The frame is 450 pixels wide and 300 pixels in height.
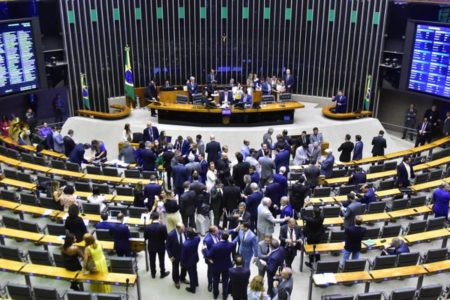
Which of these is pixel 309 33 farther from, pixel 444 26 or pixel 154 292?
pixel 154 292

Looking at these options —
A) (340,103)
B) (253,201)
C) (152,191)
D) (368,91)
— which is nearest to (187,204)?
(152,191)

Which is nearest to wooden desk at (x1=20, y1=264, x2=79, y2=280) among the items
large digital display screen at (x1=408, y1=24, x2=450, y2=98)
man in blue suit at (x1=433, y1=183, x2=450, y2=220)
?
man in blue suit at (x1=433, y1=183, x2=450, y2=220)

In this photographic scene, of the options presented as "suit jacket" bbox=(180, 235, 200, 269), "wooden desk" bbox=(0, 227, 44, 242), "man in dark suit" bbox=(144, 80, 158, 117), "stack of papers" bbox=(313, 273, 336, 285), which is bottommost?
"stack of papers" bbox=(313, 273, 336, 285)

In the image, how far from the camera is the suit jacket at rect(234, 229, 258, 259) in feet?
27.9

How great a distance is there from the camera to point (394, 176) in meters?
12.7

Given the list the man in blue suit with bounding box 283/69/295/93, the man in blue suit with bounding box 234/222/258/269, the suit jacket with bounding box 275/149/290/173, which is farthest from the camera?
the man in blue suit with bounding box 283/69/295/93

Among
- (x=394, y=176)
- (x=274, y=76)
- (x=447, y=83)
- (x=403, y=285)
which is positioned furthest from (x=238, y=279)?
(x=274, y=76)

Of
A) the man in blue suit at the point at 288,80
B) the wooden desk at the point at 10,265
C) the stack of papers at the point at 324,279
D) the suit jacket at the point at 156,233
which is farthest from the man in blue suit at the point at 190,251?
the man in blue suit at the point at 288,80

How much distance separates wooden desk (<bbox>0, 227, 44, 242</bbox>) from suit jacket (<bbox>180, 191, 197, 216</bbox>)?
273cm

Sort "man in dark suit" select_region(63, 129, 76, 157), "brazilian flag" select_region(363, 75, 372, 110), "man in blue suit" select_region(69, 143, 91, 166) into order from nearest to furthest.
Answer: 1. "man in blue suit" select_region(69, 143, 91, 166)
2. "man in dark suit" select_region(63, 129, 76, 157)
3. "brazilian flag" select_region(363, 75, 372, 110)

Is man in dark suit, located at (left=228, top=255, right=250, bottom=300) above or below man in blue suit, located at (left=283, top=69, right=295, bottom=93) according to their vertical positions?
below

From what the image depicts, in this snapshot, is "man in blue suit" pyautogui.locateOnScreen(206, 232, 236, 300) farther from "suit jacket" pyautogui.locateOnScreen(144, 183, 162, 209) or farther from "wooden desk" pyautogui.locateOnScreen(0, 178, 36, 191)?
"wooden desk" pyautogui.locateOnScreen(0, 178, 36, 191)

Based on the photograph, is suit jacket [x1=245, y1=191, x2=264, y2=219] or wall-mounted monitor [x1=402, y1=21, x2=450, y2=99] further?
wall-mounted monitor [x1=402, y1=21, x2=450, y2=99]

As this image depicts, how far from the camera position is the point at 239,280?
303 inches
